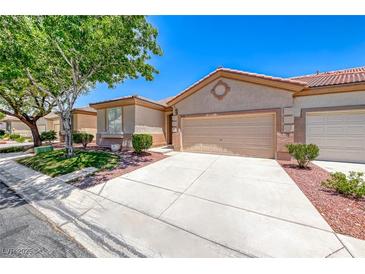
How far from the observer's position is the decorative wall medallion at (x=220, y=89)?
933 centimetres

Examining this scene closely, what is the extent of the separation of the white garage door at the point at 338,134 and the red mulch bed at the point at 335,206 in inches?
121

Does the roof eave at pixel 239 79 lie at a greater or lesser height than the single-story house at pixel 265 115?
greater

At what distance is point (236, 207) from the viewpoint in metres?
3.58

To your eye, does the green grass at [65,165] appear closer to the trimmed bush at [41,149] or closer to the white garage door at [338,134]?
the trimmed bush at [41,149]

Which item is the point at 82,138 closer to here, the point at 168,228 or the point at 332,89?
the point at 168,228

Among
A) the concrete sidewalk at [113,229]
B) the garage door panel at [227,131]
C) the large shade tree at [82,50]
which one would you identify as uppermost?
the large shade tree at [82,50]

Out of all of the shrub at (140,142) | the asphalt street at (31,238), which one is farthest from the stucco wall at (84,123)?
the asphalt street at (31,238)

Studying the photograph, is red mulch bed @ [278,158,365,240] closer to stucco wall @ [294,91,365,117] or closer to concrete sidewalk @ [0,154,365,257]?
concrete sidewalk @ [0,154,365,257]

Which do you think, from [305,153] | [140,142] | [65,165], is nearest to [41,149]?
[65,165]

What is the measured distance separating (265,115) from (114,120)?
35.8 feet

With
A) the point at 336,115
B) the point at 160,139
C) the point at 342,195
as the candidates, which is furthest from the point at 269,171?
the point at 160,139

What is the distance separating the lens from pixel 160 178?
557 centimetres

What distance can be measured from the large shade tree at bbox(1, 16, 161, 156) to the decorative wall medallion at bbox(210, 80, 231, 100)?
12.2ft

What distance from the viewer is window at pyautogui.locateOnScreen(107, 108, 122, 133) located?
12.5 m
